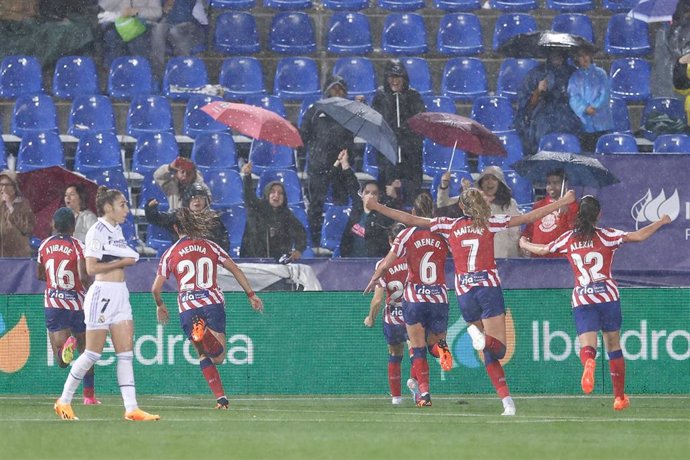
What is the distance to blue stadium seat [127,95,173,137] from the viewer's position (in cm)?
2070

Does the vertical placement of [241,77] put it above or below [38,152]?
above

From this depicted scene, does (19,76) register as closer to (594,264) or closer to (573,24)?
(573,24)

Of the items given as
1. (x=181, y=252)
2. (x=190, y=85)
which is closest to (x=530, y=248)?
(x=181, y=252)

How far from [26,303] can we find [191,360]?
200cm

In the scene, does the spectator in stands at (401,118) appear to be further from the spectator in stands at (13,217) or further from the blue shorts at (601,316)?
the blue shorts at (601,316)

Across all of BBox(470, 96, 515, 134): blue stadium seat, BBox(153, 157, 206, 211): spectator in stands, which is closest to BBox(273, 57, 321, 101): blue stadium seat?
BBox(470, 96, 515, 134): blue stadium seat

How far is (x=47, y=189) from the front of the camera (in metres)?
17.5

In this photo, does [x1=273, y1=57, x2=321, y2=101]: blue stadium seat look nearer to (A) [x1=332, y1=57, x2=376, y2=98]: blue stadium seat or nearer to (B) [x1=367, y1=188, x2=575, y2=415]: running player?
(A) [x1=332, y1=57, x2=376, y2=98]: blue stadium seat

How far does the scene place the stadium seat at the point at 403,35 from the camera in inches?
888

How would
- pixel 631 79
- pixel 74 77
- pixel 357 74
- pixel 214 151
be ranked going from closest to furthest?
pixel 214 151 → pixel 74 77 → pixel 357 74 → pixel 631 79

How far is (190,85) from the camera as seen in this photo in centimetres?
2155

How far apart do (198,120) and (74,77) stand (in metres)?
2.04

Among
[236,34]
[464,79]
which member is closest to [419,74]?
[464,79]

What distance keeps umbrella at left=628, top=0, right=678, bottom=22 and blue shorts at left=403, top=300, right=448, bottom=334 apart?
650 centimetres
